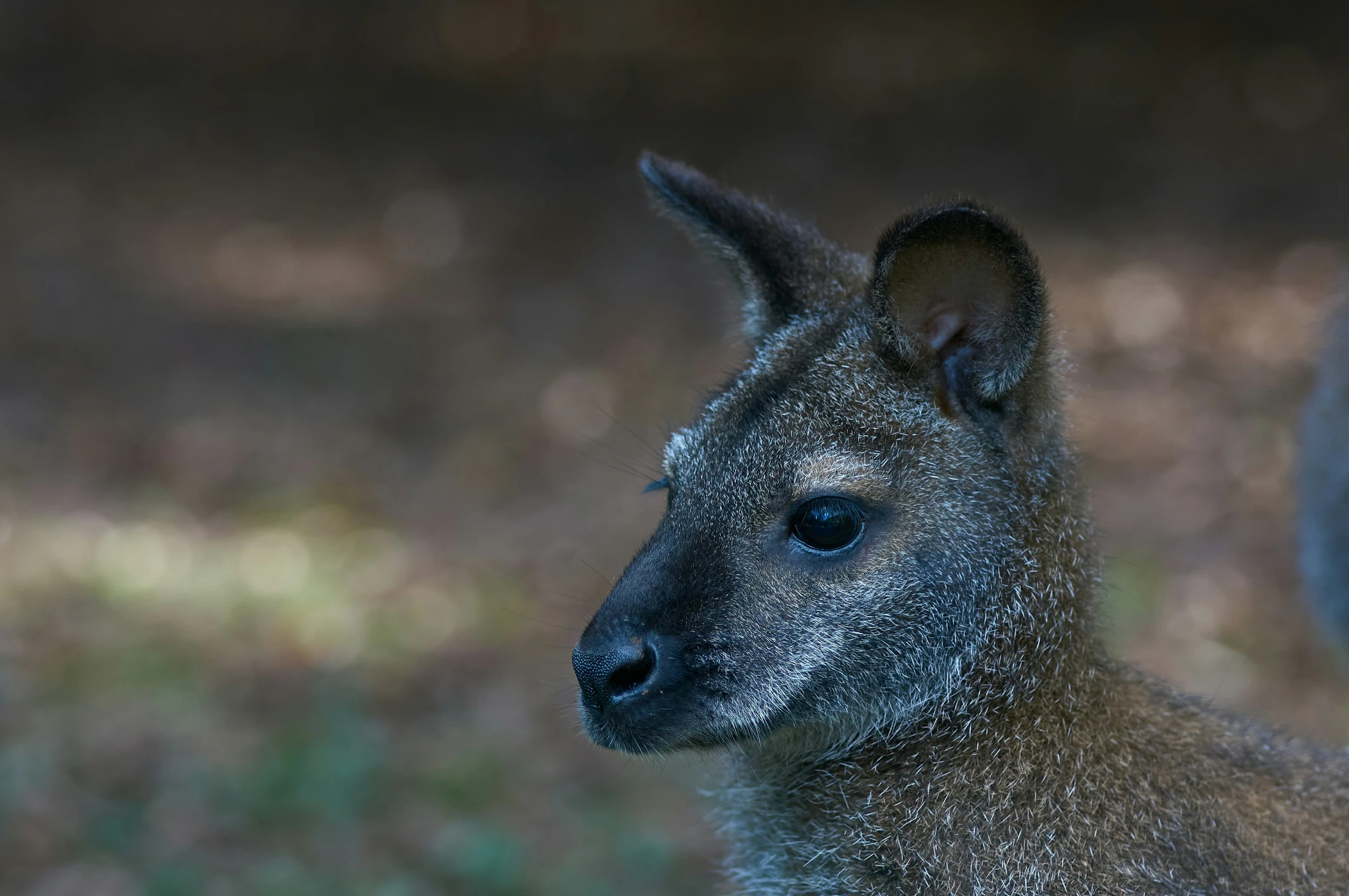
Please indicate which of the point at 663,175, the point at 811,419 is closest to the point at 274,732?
the point at 663,175

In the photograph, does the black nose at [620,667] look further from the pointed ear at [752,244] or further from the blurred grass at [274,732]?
the blurred grass at [274,732]

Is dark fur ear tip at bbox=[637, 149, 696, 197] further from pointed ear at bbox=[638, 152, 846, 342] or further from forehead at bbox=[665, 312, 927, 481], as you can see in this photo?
forehead at bbox=[665, 312, 927, 481]

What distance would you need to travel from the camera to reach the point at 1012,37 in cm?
1362

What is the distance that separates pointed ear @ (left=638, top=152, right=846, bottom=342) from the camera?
3.40 meters

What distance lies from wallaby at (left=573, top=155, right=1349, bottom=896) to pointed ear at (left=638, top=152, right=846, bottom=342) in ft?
1.25

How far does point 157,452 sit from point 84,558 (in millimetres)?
1704

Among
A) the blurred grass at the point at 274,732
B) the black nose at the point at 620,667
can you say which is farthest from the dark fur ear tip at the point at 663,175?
the blurred grass at the point at 274,732

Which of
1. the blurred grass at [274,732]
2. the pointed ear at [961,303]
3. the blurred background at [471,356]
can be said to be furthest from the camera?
the blurred background at [471,356]

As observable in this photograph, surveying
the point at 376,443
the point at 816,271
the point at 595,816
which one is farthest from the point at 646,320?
the point at 816,271

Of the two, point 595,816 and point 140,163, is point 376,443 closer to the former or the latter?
point 595,816

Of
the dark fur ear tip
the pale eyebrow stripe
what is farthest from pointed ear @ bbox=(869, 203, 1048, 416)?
the dark fur ear tip

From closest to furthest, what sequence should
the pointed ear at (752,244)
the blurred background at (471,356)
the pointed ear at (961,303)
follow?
the pointed ear at (961,303) < the pointed ear at (752,244) < the blurred background at (471,356)

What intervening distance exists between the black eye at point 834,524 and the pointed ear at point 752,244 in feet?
2.33

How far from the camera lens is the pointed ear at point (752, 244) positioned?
340cm
